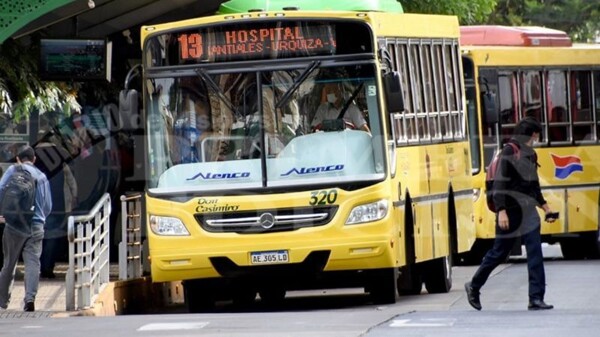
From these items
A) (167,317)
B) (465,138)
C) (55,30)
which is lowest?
(167,317)

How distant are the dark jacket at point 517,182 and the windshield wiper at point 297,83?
7.87 ft

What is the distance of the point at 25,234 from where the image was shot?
1903 cm

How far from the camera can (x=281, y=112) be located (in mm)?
18125

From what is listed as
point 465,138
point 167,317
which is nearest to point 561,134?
point 465,138

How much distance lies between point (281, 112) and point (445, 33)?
4.14m

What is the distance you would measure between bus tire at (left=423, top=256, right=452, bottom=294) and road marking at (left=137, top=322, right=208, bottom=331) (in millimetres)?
6180

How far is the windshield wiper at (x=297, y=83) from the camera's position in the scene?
18.1 metres

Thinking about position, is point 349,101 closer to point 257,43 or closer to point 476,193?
point 257,43

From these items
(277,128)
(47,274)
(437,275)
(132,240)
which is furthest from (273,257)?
(47,274)

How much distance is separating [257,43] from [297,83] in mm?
617

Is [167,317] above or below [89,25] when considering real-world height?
below

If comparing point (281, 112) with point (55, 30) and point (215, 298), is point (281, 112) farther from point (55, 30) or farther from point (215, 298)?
point (55, 30)

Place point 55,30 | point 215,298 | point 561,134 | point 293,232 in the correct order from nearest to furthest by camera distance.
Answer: point 293,232
point 215,298
point 55,30
point 561,134

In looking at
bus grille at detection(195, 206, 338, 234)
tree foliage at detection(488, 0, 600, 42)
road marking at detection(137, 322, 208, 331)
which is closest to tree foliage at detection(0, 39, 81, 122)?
bus grille at detection(195, 206, 338, 234)
